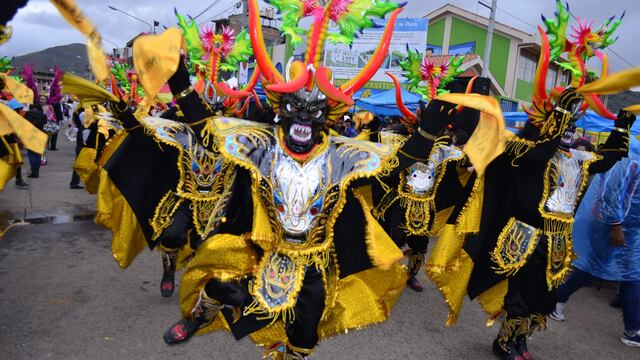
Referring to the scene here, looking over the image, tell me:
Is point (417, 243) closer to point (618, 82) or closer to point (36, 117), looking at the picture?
point (618, 82)

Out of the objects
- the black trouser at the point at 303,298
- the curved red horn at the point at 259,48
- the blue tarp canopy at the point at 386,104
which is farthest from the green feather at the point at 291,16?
the blue tarp canopy at the point at 386,104

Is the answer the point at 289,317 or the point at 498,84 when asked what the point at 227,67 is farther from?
the point at 498,84

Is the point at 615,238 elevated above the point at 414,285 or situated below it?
above

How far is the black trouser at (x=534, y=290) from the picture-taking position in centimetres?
330

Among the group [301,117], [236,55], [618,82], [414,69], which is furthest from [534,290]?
→ [236,55]

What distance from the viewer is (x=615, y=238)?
3.91 m

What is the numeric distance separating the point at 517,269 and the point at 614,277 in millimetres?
1379

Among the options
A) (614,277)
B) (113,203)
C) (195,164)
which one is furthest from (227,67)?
(614,277)

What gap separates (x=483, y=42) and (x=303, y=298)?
1964 cm

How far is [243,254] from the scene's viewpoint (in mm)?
2373

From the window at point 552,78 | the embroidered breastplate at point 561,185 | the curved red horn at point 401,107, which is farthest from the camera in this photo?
the window at point 552,78

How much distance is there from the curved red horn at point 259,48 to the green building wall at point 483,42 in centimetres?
1891

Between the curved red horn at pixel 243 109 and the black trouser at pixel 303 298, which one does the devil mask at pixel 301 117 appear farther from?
the curved red horn at pixel 243 109

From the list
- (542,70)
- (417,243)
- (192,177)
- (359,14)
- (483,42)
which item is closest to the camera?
(359,14)
